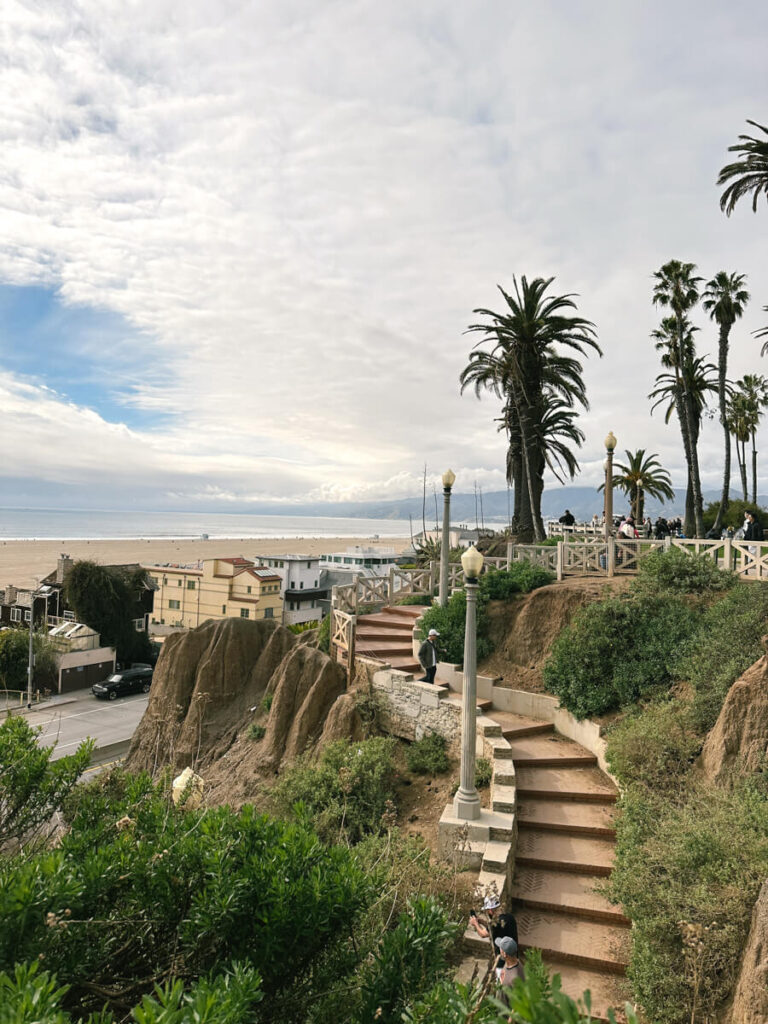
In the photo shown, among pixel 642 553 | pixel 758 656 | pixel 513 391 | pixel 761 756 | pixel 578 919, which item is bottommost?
pixel 578 919

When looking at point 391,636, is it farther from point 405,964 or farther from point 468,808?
point 405,964

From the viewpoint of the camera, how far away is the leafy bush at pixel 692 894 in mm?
6465

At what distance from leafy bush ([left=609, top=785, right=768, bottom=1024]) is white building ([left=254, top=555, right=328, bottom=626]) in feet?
154

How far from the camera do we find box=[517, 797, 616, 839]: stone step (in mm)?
10664

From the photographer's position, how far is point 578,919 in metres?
9.06

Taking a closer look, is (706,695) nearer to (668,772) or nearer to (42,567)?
(668,772)

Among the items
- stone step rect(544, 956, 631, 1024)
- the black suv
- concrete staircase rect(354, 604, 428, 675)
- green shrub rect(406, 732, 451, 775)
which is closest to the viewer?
stone step rect(544, 956, 631, 1024)

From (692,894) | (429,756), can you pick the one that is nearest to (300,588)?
(429,756)

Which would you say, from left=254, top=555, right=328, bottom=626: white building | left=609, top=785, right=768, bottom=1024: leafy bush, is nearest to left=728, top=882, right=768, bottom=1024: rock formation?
left=609, top=785, right=768, bottom=1024: leafy bush

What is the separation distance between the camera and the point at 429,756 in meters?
13.0

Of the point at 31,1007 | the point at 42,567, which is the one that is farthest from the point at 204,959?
the point at 42,567

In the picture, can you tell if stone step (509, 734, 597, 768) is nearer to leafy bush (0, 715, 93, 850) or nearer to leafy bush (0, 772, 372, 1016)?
leafy bush (0, 772, 372, 1016)

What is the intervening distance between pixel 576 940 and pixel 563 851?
175cm

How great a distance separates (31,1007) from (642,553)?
58.6ft
